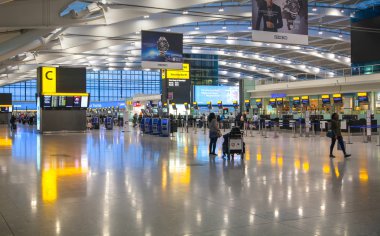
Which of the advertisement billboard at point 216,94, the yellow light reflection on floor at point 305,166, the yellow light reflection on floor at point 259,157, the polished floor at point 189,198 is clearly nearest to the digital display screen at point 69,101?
the advertisement billboard at point 216,94

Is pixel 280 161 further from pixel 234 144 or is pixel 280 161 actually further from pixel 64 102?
pixel 64 102

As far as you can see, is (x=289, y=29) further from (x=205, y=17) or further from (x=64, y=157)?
(x=205, y=17)

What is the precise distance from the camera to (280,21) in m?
12.6

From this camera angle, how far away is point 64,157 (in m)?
13.6

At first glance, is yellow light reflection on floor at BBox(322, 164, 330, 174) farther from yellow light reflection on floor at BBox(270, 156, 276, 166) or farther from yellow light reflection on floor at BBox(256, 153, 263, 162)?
yellow light reflection on floor at BBox(256, 153, 263, 162)

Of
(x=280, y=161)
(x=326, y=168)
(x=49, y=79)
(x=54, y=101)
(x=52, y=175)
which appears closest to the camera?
(x=52, y=175)

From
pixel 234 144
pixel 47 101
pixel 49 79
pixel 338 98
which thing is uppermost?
pixel 49 79

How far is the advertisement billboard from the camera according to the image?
4869 cm

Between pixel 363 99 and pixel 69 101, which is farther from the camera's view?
pixel 363 99

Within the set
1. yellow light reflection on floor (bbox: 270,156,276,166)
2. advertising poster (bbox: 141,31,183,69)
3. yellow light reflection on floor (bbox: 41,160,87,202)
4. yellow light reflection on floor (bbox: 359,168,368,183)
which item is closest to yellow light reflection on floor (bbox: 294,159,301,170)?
yellow light reflection on floor (bbox: 270,156,276,166)

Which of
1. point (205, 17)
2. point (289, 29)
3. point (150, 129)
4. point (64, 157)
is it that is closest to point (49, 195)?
point (64, 157)

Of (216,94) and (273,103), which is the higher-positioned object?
(216,94)

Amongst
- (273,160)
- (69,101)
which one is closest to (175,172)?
(273,160)

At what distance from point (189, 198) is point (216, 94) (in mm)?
42581
